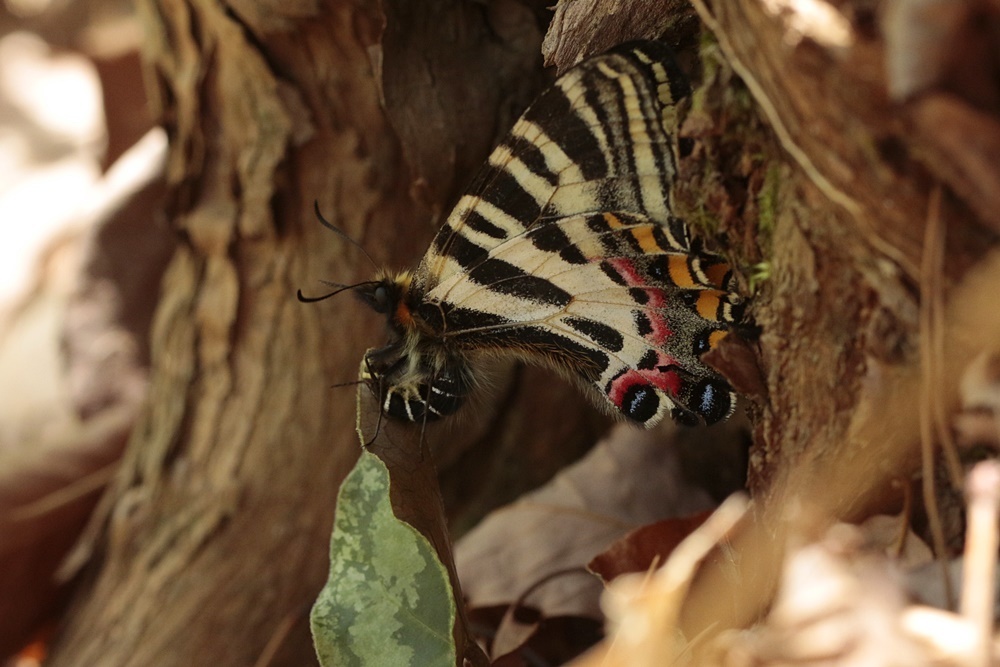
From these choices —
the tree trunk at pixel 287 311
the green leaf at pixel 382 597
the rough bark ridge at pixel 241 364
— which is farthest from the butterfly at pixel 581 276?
the rough bark ridge at pixel 241 364

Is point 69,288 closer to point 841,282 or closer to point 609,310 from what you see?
point 609,310

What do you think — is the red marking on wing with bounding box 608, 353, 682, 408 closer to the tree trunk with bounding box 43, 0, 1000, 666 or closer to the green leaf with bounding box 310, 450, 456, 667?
the tree trunk with bounding box 43, 0, 1000, 666

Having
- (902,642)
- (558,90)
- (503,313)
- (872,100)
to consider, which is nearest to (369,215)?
(503,313)

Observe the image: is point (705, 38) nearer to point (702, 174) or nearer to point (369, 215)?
point (702, 174)

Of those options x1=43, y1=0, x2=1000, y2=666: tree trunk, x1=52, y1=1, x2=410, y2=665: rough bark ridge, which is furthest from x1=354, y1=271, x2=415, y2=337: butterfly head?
x1=52, y1=1, x2=410, y2=665: rough bark ridge

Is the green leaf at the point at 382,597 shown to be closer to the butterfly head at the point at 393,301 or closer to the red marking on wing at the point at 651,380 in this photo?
the butterfly head at the point at 393,301
